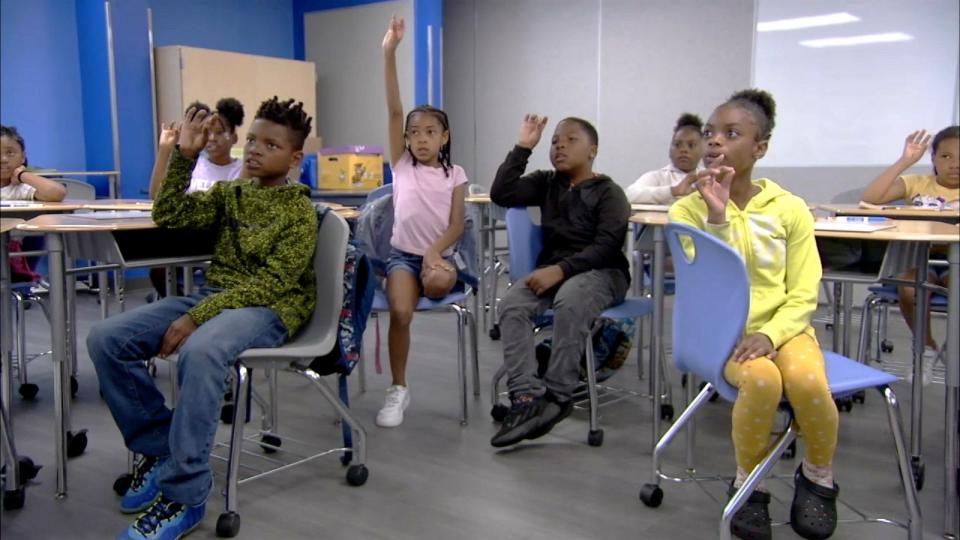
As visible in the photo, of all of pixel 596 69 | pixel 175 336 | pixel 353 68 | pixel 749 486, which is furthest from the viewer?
pixel 353 68

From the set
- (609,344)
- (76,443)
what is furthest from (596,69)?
(76,443)

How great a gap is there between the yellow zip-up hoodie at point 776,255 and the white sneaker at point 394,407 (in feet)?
4.37

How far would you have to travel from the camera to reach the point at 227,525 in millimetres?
1938

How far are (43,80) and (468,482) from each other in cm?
472

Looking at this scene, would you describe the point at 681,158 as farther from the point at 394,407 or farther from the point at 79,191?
the point at 79,191

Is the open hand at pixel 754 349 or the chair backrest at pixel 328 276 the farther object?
the chair backrest at pixel 328 276

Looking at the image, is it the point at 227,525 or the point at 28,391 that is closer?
the point at 227,525

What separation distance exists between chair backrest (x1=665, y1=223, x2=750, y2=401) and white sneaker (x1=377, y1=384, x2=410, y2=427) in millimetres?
1200

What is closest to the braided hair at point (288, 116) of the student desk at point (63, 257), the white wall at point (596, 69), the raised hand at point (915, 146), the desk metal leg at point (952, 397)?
the student desk at point (63, 257)

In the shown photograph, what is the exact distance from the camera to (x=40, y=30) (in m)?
5.52

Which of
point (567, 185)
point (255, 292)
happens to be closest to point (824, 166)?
point (567, 185)

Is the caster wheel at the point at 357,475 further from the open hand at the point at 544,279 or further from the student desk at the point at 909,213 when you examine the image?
the student desk at the point at 909,213

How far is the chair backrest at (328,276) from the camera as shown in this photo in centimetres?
212

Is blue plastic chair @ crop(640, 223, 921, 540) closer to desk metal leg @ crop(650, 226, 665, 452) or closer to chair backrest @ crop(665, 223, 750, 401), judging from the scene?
chair backrest @ crop(665, 223, 750, 401)
